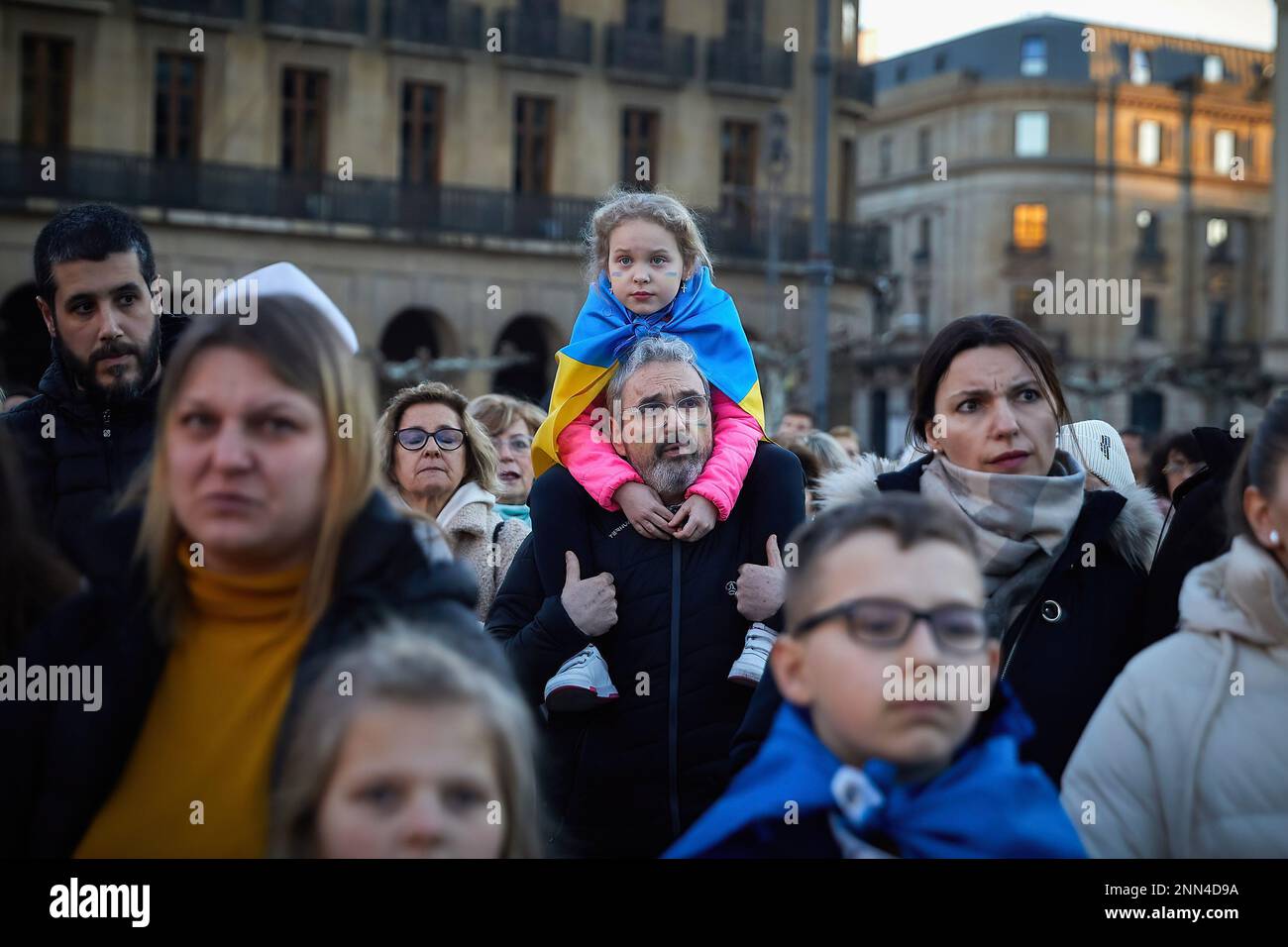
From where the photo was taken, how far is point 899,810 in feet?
9.89

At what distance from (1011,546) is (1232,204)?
87248 mm

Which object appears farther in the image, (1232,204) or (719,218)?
(1232,204)

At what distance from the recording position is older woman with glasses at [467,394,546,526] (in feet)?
28.0

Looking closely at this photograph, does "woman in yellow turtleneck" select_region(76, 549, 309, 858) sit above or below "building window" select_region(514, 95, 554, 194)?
below

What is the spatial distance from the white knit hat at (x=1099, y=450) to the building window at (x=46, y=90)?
30456mm

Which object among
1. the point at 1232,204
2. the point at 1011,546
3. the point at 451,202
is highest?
the point at 1232,204

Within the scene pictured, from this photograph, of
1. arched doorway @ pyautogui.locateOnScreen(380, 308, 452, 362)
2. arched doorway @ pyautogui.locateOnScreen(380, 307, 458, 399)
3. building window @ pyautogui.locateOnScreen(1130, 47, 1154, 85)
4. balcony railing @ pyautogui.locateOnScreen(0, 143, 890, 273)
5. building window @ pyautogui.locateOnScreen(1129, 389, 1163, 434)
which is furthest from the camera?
building window @ pyautogui.locateOnScreen(1130, 47, 1154, 85)

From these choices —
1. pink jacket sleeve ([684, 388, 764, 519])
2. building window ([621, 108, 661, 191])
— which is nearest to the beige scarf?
pink jacket sleeve ([684, 388, 764, 519])

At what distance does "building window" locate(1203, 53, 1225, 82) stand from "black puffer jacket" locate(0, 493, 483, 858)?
94.8 metres

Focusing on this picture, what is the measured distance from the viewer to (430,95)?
37625 mm

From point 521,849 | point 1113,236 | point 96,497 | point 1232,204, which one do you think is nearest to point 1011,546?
point 521,849
